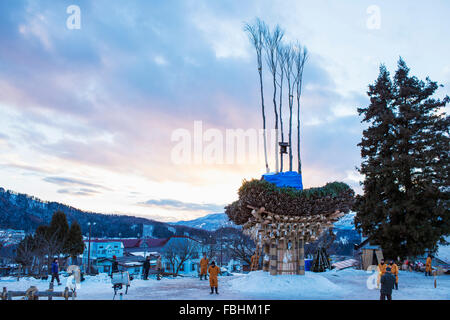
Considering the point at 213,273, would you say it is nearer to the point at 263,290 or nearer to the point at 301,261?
the point at 263,290

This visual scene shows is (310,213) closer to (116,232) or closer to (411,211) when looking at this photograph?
(411,211)

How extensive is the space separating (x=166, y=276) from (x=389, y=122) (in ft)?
53.0

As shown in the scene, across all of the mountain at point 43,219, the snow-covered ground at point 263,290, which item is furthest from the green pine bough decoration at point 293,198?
the mountain at point 43,219

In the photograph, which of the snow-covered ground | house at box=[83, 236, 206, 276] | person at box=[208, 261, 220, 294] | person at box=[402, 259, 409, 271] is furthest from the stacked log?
house at box=[83, 236, 206, 276]

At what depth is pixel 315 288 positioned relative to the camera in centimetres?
1295

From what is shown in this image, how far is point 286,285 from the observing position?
13.0 metres

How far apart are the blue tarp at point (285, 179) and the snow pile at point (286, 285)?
359 centimetres

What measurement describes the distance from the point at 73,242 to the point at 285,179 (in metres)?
39.8

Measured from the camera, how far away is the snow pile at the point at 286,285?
1255cm

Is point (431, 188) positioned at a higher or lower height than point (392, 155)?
lower

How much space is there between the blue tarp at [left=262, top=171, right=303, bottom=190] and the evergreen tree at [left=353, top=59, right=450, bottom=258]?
8.69 meters

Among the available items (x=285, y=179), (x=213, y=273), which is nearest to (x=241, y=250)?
(x=285, y=179)
